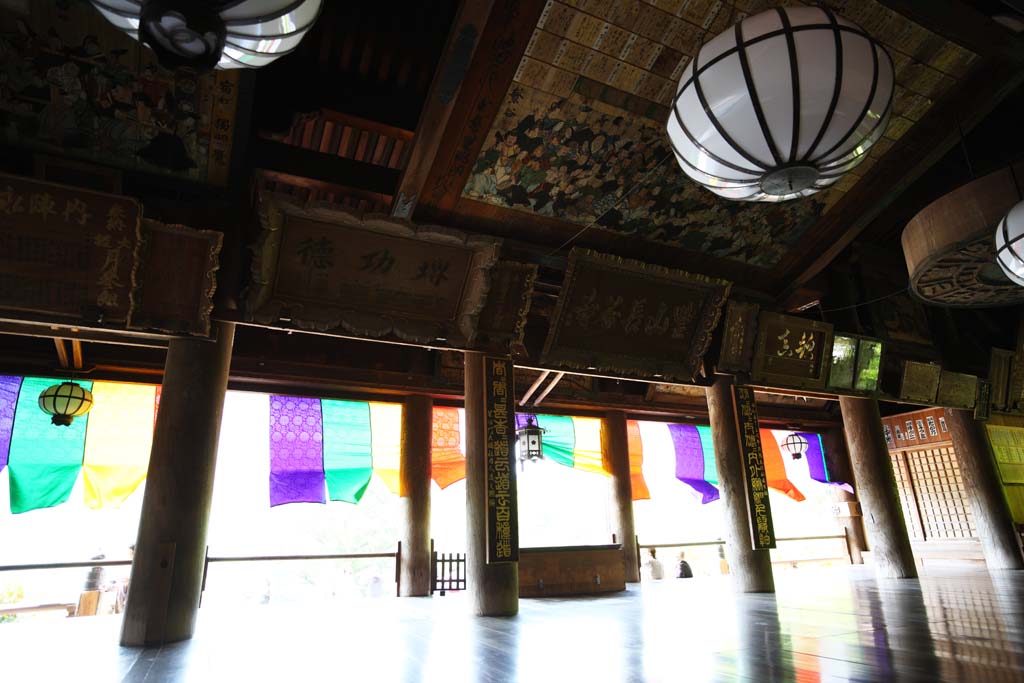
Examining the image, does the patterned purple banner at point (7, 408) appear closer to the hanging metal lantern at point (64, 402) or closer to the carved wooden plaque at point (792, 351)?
the hanging metal lantern at point (64, 402)

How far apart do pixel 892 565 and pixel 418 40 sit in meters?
8.40

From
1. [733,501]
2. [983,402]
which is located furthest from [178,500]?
[983,402]

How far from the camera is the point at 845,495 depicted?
11227mm

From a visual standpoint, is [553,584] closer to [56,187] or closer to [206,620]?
[206,620]

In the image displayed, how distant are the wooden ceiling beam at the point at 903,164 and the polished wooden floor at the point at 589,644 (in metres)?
3.91

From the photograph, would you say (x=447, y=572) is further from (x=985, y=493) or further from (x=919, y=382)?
(x=985, y=493)

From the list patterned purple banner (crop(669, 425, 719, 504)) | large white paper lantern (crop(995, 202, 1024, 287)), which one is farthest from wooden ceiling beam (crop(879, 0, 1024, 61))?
patterned purple banner (crop(669, 425, 719, 504))

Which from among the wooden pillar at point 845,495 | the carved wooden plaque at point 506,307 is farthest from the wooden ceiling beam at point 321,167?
the wooden pillar at point 845,495

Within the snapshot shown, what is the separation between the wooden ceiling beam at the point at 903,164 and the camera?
18.3 feet

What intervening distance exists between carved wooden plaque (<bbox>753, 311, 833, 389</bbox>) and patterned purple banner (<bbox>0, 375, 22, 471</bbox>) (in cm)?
903

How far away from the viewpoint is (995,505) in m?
8.61

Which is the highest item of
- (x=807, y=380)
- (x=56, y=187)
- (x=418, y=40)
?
(x=418, y=40)

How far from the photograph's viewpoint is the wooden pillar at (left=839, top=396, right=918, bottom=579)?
7.34 metres

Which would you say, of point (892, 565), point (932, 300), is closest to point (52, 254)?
point (932, 300)
